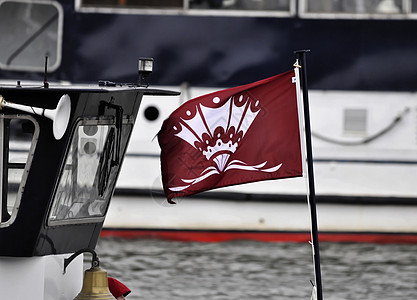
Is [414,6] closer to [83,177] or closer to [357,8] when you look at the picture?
[357,8]

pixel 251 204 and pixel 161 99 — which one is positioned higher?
pixel 161 99

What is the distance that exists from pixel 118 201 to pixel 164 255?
2.87 ft

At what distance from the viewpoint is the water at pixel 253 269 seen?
10.7m

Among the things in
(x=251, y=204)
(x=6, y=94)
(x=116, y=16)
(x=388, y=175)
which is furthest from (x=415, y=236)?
(x=6, y=94)

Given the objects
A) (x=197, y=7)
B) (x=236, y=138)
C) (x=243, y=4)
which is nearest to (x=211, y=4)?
(x=197, y=7)

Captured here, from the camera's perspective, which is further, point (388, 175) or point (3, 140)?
point (388, 175)

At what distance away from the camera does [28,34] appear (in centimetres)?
1285

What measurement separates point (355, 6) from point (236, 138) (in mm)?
7244

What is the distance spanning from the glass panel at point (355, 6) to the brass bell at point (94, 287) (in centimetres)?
772

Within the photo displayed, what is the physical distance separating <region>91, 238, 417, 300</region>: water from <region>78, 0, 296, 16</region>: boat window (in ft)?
8.64

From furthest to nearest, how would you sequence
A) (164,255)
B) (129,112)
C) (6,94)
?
(164,255), (129,112), (6,94)

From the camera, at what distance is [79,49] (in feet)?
42.6

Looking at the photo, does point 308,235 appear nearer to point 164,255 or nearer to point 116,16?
point 164,255

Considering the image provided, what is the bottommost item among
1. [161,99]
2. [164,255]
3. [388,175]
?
[164,255]
